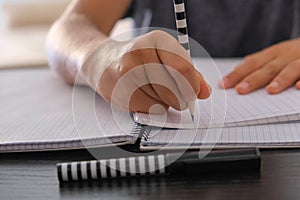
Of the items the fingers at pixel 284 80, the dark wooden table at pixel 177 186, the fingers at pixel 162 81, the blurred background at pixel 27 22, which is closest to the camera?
the dark wooden table at pixel 177 186

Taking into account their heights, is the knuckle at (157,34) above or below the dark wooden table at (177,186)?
above

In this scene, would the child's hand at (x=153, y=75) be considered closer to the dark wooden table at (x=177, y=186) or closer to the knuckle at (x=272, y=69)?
the dark wooden table at (x=177, y=186)

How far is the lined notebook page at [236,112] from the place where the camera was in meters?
0.62

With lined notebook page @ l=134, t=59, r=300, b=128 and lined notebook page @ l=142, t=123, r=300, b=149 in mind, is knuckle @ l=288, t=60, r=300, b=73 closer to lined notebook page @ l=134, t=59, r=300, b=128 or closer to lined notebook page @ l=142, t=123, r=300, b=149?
lined notebook page @ l=134, t=59, r=300, b=128

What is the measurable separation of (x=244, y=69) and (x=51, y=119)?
0.34m

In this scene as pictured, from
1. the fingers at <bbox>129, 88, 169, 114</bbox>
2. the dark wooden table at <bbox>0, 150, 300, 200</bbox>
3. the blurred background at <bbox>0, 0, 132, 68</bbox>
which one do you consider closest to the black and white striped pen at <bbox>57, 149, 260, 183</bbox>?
the dark wooden table at <bbox>0, 150, 300, 200</bbox>

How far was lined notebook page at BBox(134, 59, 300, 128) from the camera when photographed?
62 centimetres

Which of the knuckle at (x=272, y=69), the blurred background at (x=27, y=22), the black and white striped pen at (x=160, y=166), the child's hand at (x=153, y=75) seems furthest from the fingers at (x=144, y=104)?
the blurred background at (x=27, y=22)

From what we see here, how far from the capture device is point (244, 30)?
1248 millimetres

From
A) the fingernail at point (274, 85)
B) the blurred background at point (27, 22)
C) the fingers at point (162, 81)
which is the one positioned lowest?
the blurred background at point (27, 22)

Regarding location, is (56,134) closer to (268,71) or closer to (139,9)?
(268,71)

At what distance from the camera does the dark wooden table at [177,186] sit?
480 millimetres

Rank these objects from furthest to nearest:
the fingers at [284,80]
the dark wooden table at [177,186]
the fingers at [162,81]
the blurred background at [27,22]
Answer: the blurred background at [27,22] → the fingers at [284,80] → the fingers at [162,81] → the dark wooden table at [177,186]

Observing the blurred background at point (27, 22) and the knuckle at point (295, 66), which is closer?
the knuckle at point (295, 66)
